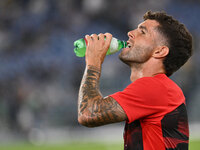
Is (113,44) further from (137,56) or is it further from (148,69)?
(148,69)

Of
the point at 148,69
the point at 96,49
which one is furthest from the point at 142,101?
the point at 96,49

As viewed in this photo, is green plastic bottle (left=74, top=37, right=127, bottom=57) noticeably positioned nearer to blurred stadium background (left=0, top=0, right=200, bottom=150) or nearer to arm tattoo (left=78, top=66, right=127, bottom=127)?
arm tattoo (left=78, top=66, right=127, bottom=127)

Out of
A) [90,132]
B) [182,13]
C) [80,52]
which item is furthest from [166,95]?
→ [182,13]

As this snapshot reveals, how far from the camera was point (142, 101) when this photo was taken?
255 cm

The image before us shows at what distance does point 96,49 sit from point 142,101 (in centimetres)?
63

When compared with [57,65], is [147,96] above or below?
below

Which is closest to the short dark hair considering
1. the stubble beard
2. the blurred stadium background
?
the stubble beard

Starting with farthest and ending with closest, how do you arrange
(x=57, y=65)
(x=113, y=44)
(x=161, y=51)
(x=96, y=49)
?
(x=57, y=65)
(x=113, y=44)
(x=161, y=51)
(x=96, y=49)

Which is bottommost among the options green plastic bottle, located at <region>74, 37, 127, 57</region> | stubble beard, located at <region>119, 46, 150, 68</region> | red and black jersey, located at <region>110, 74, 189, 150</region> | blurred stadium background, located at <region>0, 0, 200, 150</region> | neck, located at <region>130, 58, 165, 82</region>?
red and black jersey, located at <region>110, 74, 189, 150</region>

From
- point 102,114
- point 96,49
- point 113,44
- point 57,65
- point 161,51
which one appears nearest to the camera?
point 102,114

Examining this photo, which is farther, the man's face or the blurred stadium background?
the blurred stadium background

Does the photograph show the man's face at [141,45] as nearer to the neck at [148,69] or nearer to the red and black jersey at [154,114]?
the neck at [148,69]

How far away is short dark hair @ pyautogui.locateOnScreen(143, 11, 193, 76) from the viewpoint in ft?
9.75

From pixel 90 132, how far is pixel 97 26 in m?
4.82
